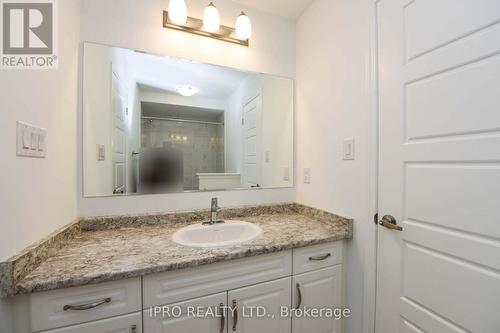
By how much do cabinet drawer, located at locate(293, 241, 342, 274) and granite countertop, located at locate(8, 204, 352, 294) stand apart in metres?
0.05

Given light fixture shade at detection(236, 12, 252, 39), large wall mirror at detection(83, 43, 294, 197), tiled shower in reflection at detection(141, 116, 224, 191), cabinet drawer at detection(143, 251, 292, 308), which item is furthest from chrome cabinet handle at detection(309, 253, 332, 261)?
light fixture shade at detection(236, 12, 252, 39)

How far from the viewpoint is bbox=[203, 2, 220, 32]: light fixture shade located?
1350 millimetres

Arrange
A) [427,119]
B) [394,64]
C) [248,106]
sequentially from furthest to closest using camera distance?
[248,106]
[394,64]
[427,119]

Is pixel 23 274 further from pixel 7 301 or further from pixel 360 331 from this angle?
pixel 360 331

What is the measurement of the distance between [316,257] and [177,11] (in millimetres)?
1666

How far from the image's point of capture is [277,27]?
65.4 inches

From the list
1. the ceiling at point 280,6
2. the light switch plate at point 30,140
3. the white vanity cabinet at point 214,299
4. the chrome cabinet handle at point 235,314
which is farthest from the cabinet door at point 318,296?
the ceiling at point 280,6

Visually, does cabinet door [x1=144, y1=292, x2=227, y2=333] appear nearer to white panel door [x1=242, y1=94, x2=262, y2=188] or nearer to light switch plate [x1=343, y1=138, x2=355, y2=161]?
white panel door [x1=242, y1=94, x2=262, y2=188]

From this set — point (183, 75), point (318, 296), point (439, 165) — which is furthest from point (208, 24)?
point (318, 296)

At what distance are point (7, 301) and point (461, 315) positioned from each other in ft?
5.20

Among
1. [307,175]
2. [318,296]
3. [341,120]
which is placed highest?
[341,120]

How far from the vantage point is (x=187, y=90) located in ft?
4.79

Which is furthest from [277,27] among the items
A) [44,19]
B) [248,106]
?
Answer: [44,19]

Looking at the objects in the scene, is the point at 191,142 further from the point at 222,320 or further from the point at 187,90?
the point at 222,320
